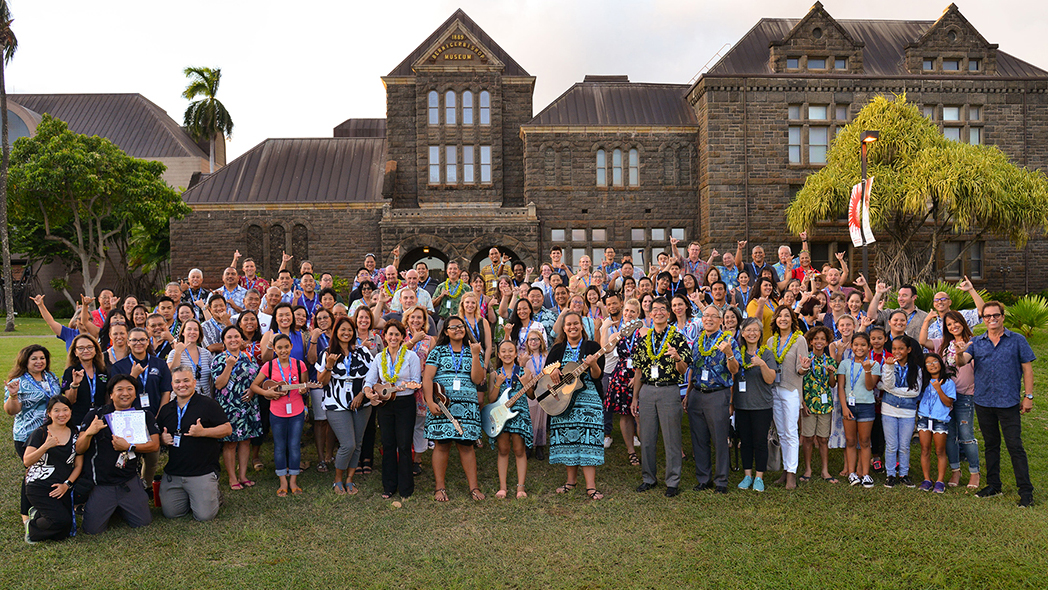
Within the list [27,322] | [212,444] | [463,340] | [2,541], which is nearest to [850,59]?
[463,340]

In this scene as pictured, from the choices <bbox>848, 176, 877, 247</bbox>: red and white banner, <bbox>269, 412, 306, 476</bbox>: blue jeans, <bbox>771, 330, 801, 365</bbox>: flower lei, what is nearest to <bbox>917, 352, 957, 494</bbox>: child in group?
<bbox>771, 330, 801, 365</bbox>: flower lei

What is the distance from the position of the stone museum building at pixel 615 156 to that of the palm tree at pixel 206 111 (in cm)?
1608

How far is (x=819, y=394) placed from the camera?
6.97 metres

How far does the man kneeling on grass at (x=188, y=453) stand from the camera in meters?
6.06

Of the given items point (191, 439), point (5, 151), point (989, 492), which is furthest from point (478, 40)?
point (989, 492)

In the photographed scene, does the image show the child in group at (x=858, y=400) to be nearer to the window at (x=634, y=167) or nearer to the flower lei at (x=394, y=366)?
the flower lei at (x=394, y=366)

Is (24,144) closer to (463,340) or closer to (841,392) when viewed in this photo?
(463,340)

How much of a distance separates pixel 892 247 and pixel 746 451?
58.9 feet

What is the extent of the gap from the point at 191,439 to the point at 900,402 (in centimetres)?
682

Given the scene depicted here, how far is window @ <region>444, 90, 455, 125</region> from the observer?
25.7m

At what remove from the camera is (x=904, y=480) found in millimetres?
Answer: 6949

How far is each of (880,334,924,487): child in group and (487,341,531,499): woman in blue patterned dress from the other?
3666 millimetres

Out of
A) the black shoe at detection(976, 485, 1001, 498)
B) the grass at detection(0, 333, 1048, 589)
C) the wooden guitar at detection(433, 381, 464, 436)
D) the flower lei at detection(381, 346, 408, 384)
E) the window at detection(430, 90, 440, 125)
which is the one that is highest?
the window at detection(430, 90, 440, 125)

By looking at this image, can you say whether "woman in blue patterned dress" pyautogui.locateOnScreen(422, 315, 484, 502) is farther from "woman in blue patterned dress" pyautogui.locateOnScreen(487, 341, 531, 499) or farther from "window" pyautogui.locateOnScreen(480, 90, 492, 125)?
"window" pyautogui.locateOnScreen(480, 90, 492, 125)
